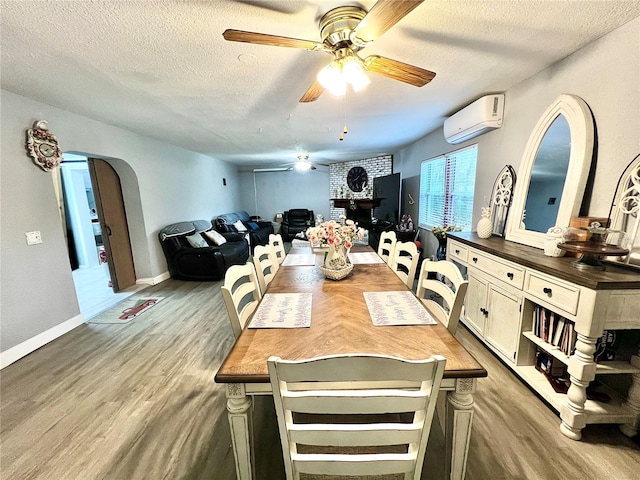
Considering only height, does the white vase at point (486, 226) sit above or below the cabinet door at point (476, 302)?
above

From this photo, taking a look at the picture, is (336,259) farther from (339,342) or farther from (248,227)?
(248,227)

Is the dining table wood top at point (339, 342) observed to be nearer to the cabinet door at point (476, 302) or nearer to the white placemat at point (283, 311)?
the white placemat at point (283, 311)

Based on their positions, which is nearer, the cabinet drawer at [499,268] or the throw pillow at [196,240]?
the cabinet drawer at [499,268]

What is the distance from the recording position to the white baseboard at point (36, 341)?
7.59ft

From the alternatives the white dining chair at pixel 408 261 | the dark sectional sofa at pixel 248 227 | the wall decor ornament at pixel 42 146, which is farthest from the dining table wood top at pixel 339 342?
the dark sectional sofa at pixel 248 227

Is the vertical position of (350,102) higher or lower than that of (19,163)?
higher

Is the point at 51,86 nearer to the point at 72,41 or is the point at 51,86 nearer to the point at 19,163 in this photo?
the point at 19,163

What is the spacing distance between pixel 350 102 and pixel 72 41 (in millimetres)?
2226

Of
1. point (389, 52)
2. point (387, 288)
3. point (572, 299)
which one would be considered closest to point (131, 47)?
point (389, 52)

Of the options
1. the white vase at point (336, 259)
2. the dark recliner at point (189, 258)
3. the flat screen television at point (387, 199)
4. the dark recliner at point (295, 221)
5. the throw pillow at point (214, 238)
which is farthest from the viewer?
the dark recliner at point (295, 221)

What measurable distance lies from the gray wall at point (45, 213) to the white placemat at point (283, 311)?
2.59 m

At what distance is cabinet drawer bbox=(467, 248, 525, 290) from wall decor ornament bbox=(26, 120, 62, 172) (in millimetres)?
4303

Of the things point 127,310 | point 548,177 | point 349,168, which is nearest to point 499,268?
point 548,177

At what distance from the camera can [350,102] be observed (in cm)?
282
